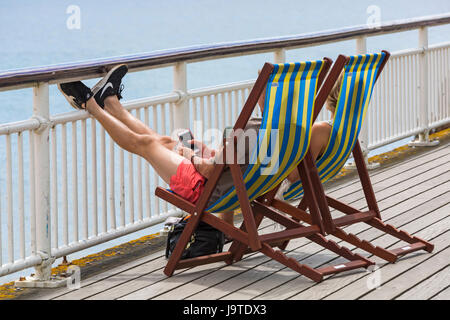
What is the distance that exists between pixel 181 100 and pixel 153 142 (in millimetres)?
713

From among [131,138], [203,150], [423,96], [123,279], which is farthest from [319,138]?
[423,96]

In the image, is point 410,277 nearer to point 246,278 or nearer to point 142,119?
point 246,278

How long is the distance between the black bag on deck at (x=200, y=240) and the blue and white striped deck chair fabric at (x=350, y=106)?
0.62 metres

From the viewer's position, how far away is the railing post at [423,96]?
22.0ft

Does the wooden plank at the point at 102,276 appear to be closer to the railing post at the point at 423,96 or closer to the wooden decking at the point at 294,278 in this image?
the wooden decking at the point at 294,278

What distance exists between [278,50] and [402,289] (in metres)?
2.34

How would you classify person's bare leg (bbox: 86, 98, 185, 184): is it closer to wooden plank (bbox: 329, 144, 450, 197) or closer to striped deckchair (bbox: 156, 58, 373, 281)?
striped deckchair (bbox: 156, 58, 373, 281)

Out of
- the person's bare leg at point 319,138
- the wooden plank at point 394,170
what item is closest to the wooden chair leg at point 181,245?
the person's bare leg at point 319,138

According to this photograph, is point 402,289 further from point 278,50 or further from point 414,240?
point 278,50

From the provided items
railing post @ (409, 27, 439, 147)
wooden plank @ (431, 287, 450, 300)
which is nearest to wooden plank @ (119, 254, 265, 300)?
wooden plank @ (431, 287, 450, 300)

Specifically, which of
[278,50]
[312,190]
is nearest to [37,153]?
[312,190]

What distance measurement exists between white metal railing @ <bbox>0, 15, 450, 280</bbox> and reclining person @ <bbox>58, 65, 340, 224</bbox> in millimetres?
84

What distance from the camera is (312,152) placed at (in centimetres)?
381

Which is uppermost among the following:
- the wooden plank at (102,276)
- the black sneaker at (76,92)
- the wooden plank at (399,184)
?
the black sneaker at (76,92)
